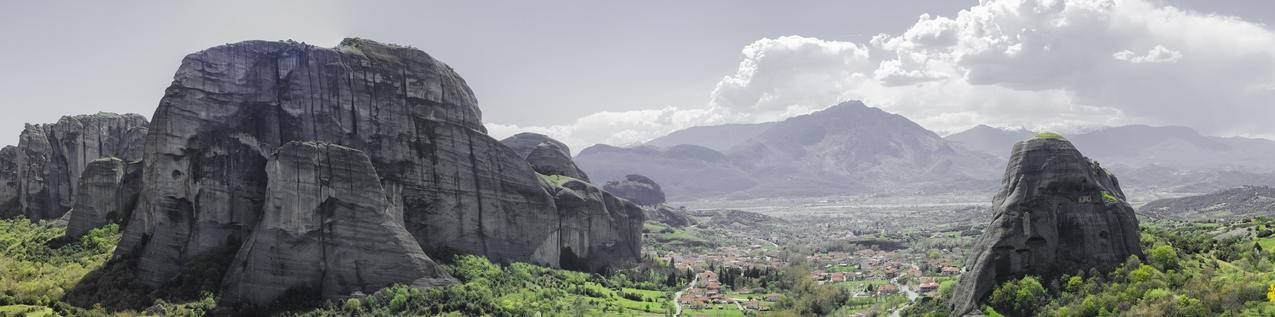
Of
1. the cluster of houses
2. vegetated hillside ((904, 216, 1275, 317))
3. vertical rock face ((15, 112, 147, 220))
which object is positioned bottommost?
the cluster of houses

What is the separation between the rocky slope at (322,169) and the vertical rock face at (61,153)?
3253cm

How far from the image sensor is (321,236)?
3002 inches

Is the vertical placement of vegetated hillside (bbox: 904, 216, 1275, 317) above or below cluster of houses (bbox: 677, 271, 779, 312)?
above

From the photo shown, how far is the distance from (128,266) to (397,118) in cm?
2990

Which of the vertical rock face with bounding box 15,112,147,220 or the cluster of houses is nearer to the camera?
the vertical rock face with bounding box 15,112,147,220

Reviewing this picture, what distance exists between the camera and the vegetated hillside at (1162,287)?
61.8 meters

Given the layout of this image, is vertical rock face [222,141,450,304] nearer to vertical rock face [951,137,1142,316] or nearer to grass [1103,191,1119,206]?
vertical rock face [951,137,1142,316]

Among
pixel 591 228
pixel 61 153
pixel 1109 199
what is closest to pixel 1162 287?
pixel 1109 199

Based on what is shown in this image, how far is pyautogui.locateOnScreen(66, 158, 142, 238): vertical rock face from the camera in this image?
3499 inches

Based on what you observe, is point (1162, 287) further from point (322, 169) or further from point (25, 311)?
point (25, 311)

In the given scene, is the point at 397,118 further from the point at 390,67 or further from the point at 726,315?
the point at 726,315

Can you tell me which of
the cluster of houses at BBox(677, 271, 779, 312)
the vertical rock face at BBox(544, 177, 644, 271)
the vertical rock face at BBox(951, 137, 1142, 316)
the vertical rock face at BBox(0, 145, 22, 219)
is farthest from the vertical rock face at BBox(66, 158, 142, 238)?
the vertical rock face at BBox(951, 137, 1142, 316)

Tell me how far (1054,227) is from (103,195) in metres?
95.7

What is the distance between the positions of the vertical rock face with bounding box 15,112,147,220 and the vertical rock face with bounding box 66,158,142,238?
16576mm
